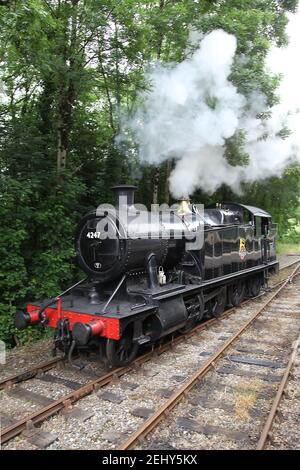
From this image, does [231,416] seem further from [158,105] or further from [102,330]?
[158,105]

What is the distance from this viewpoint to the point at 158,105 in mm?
10320

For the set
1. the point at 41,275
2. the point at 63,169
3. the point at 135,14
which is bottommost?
the point at 41,275

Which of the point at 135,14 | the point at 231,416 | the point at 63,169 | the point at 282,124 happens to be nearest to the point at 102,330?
the point at 231,416

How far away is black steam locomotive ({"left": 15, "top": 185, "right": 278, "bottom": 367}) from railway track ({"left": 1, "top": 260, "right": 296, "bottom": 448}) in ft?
0.76

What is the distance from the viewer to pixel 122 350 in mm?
5797

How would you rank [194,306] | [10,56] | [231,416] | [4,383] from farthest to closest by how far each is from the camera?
[10,56] → [194,306] → [4,383] → [231,416]

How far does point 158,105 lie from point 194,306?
219 inches

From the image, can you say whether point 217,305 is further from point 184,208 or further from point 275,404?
point 275,404

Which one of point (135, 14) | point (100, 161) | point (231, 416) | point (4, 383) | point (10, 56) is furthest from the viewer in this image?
point (100, 161)

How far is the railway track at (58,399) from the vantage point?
3.97 m

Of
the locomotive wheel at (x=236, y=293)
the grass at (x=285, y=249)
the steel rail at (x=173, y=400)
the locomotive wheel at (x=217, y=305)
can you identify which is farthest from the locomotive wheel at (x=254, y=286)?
the grass at (x=285, y=249)

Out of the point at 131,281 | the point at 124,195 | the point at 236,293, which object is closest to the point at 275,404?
the point at 131,281

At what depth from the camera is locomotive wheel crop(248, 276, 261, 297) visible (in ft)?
36.8

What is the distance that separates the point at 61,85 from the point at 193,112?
3371 mm
